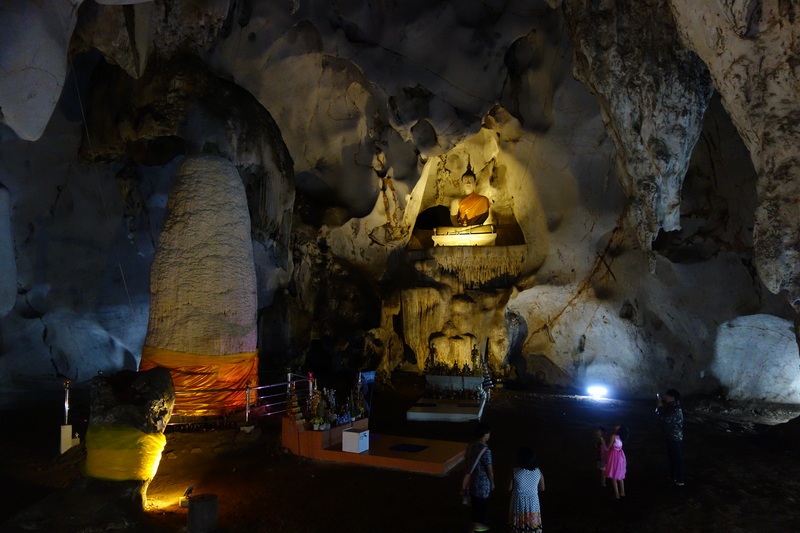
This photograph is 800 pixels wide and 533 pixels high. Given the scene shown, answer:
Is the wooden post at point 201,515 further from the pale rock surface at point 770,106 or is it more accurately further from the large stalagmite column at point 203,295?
the pale rock surface at point 770,106

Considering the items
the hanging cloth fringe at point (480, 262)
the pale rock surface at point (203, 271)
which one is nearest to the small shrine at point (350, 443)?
the pale rock surface at point (203, 271)

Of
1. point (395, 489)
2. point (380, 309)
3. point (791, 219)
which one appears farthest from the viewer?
point (380, 309)

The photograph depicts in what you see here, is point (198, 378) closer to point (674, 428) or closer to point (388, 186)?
point (674, 428)

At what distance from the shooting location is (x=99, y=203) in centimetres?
1494

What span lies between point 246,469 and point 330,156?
11.1m

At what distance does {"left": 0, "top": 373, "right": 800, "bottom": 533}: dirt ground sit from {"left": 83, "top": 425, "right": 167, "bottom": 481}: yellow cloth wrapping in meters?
0.62

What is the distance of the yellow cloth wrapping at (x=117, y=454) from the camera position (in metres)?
5.74

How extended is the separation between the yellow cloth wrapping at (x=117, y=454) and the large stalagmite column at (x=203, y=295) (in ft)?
12.3

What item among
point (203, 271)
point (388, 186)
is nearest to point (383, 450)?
point (203, 271)

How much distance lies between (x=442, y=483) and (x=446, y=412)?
14.1 feet

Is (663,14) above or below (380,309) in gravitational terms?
above

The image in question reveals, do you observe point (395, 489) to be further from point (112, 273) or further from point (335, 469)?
point (112, 273)

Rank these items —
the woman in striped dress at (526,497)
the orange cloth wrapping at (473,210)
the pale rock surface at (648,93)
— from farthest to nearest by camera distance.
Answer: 1. the orange cloth wrapping at (473,210)
2. the pale rock surface at (648,93)
3. the woman in striped dress at (526,497)

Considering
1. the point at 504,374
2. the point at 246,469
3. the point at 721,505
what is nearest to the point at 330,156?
the point at 504,374
